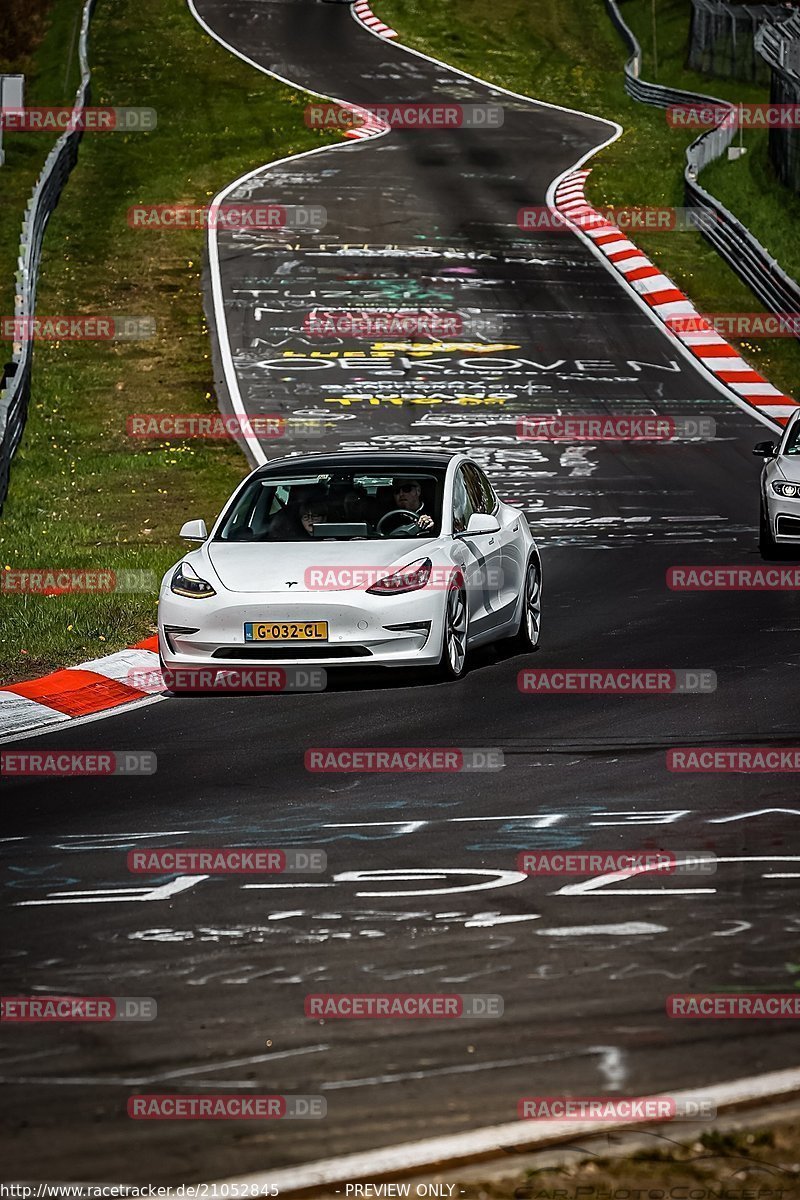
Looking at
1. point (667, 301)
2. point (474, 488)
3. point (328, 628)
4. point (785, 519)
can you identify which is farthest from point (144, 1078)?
point (667, 301)

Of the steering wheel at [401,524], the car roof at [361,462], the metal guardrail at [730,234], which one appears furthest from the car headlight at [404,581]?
the metal guardrail at [730,234]

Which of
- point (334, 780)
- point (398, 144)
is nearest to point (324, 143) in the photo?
point (398, 144)

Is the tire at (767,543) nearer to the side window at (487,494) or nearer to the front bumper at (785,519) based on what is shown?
the front bumper at (785,519)

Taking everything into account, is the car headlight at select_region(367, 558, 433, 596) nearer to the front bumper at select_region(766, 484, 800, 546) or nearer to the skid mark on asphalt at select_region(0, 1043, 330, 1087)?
the front bumper at select_region(766, 484, 800, 546)

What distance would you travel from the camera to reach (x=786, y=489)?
17.5 meters

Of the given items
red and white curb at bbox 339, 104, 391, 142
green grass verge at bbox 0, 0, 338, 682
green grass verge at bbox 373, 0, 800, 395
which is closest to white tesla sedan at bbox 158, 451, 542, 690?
green grass verge at bbox 0, 0, 338, 682

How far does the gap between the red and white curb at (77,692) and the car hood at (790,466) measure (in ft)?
21.0

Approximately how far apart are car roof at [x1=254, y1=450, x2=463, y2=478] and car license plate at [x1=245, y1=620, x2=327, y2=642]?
1.69m

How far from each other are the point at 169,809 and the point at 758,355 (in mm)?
22924

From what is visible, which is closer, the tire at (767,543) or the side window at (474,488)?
the side window at (474,488)

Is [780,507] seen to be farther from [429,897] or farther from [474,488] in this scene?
[429,897]

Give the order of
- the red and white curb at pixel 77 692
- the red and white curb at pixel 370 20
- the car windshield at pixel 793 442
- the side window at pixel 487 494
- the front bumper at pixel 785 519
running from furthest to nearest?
the red and white curb at pixel 370 20 < the car windshield at pixel 793 442 < the front bumper at pixel 785 519 < the side window at pixel 487 494 < the red and white curb at pixel 77 692

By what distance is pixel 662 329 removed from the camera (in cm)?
3200

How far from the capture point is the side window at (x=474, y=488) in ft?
46.4
